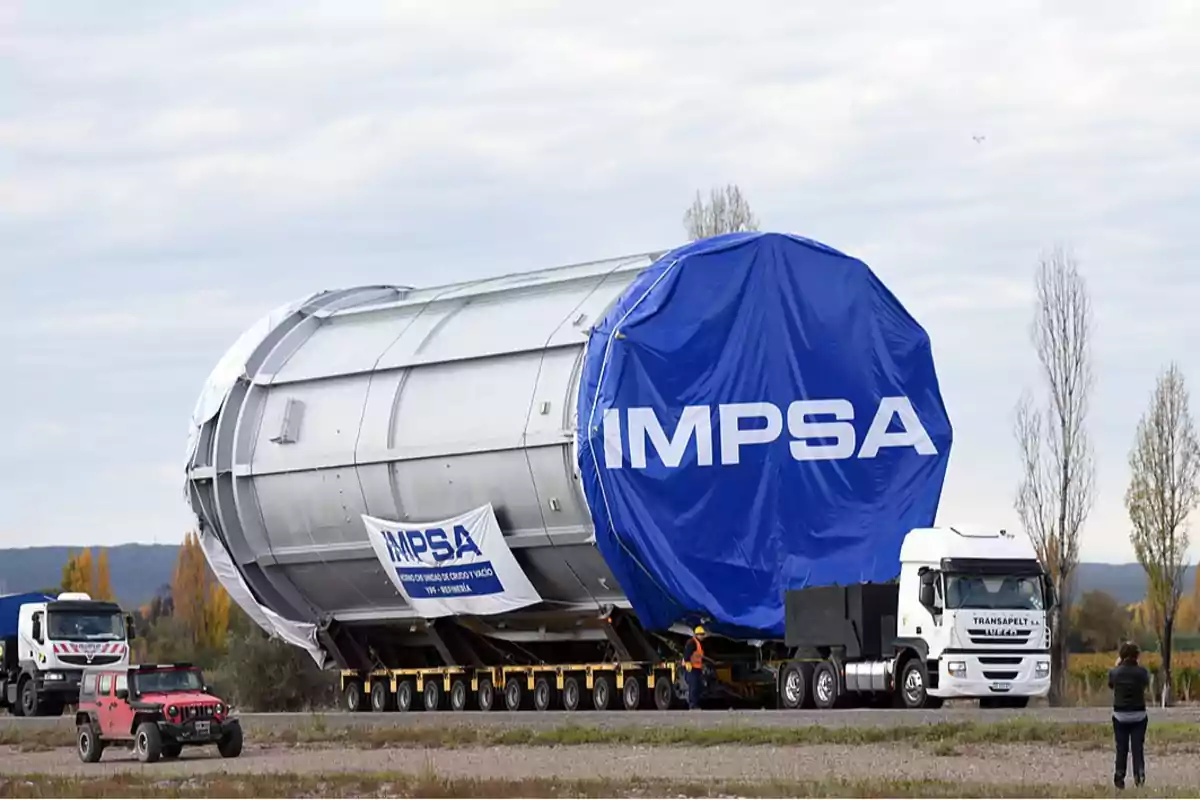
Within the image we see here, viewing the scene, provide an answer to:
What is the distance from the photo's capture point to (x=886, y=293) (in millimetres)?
46281

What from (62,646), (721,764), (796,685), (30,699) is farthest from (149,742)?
(30,699)

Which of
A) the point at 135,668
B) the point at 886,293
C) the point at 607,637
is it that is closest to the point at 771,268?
the point at 886,293

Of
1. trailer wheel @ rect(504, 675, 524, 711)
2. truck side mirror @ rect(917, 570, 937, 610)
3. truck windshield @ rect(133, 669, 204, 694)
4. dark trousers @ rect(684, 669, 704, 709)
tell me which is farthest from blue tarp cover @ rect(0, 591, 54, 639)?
truck side mirror @ rect(917, 570, 937, 610)

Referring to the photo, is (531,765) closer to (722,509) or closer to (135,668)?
(135,668)

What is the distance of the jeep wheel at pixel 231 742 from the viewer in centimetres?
3656

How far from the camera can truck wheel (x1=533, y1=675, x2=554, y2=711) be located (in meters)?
45.7

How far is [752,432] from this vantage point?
4344cm

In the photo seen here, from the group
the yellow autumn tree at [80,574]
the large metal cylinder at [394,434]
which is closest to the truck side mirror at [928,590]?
the large metal cylinder at [394,434]

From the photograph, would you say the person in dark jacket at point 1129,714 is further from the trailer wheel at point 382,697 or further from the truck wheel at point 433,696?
the trailer wheel at point 382,697

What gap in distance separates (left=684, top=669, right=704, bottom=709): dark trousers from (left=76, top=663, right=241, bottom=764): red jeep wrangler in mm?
8838

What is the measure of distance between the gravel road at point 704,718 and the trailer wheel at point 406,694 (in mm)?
3244

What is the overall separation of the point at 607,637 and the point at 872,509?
18.1ft

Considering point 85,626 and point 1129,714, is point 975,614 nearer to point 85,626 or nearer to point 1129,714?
point 1129,714

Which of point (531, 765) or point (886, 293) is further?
point (886, 293)
